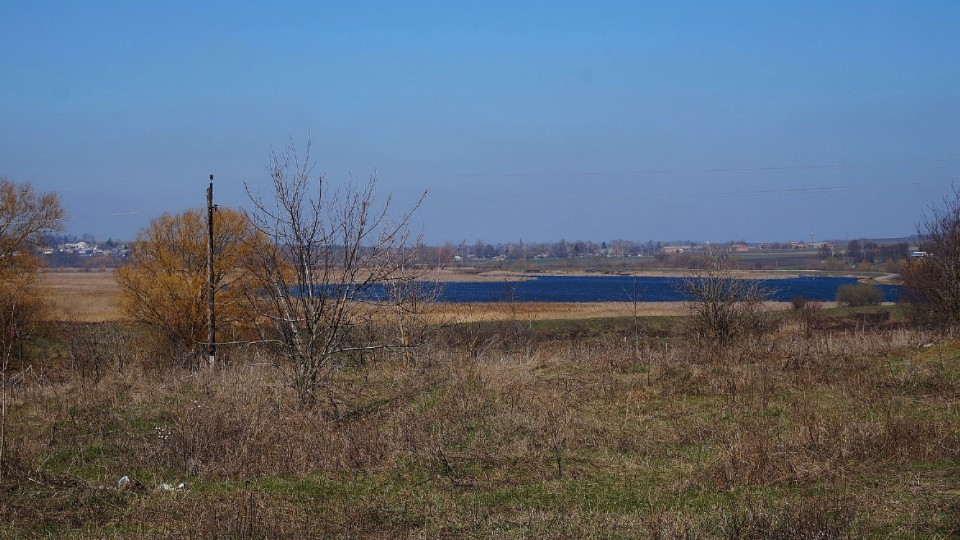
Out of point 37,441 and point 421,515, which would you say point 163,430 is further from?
point 421,515

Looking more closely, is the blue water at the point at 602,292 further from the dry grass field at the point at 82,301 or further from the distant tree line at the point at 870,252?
the dry grass field at the point at 82,301

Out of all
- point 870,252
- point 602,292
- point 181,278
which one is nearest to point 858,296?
point 602,292

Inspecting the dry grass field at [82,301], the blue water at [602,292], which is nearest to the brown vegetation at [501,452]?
the dry grass field at [82,301]

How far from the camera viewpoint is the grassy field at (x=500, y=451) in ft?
21.5

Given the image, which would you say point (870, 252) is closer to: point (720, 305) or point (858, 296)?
point (858, 296)

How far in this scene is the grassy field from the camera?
656cm

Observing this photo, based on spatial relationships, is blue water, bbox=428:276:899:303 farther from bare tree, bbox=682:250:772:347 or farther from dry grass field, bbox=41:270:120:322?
bare tree, bbox=682:250:772:347

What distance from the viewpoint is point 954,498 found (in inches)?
267

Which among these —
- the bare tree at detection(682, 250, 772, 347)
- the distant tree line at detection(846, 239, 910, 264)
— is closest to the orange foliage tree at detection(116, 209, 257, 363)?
the bare tree at detection(682, 250, 772, 347)

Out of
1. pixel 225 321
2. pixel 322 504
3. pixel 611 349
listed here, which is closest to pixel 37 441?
pixel 322 504

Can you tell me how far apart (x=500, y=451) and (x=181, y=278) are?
2765 cm

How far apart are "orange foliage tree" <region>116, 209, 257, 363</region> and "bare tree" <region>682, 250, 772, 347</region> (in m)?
19.0

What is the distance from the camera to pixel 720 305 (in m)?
19.9

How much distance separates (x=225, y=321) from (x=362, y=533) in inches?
1093
